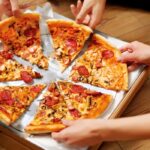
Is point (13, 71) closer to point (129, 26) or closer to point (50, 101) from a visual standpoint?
point (50, 101)

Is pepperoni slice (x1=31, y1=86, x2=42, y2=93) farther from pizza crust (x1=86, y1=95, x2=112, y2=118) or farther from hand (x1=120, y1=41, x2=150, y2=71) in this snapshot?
hand (x1=120, y1=41, x2=150, y2=71)

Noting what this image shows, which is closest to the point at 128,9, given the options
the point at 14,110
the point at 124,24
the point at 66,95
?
the point at 124,24

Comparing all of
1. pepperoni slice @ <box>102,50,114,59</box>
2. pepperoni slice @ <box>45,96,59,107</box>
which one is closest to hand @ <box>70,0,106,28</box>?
pepperoni slice @ <box>102,50,114,59</box>

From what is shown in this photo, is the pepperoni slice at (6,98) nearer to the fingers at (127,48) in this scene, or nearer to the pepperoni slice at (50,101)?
the pepperoni slice at (50,101)

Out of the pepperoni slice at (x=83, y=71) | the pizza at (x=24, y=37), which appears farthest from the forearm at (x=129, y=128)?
the pizza at (x=24, y=37)

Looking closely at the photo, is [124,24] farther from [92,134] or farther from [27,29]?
[92,134]

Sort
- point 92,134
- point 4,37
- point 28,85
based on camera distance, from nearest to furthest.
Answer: point 92,134 < point 28,85 < point 4,37
